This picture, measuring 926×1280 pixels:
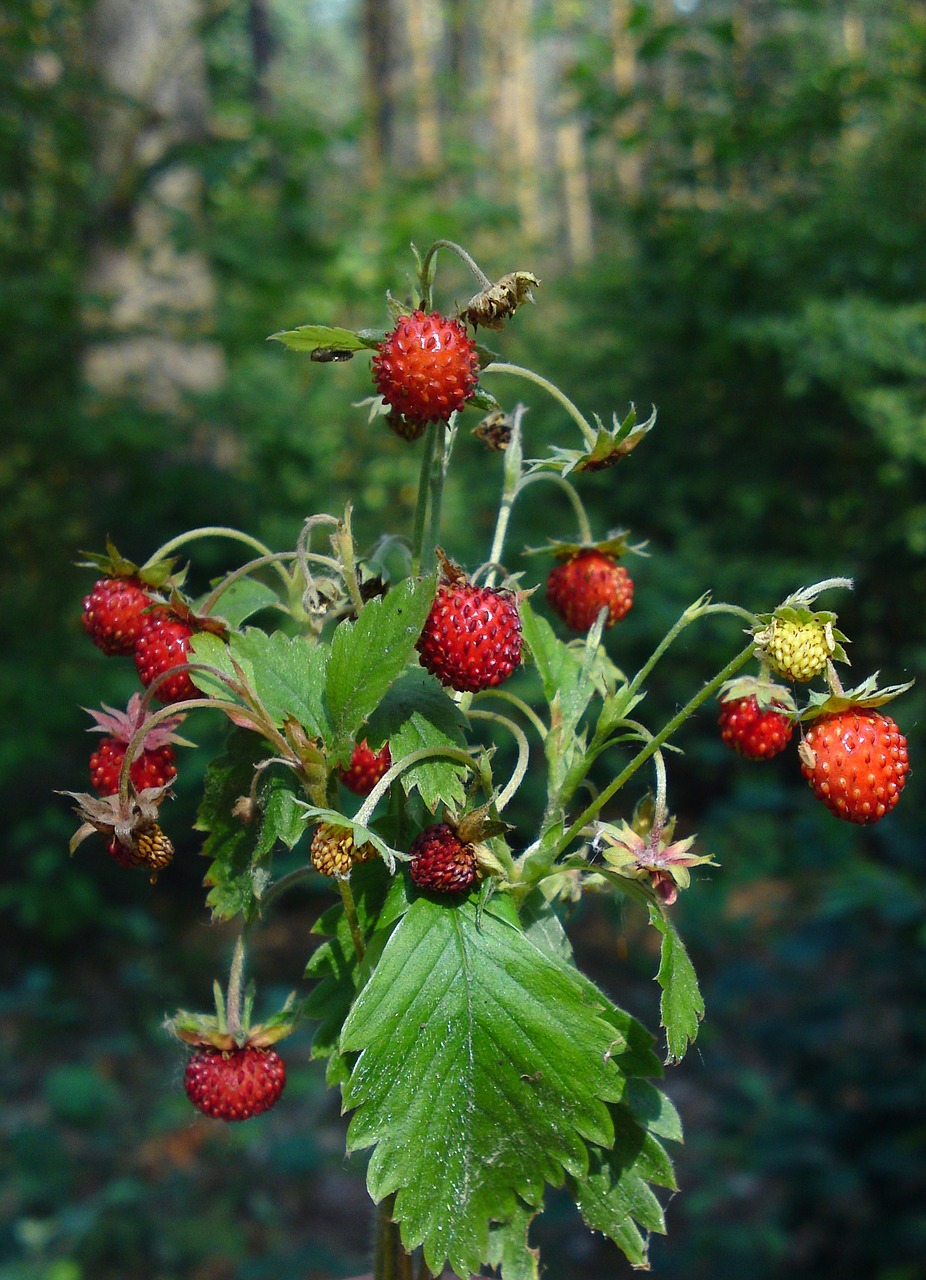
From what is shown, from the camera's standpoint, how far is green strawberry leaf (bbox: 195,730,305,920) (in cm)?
74

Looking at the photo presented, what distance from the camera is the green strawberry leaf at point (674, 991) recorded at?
0.69 metres

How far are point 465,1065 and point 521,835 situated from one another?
341 cm

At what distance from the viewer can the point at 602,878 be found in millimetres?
801

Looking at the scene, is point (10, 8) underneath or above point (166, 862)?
above

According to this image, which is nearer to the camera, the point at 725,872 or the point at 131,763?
the point at 131,763

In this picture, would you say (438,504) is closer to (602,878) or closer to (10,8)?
(602,878)

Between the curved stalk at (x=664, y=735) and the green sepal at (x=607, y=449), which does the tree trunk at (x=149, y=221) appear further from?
the curved stalk at (x=664, y=735)

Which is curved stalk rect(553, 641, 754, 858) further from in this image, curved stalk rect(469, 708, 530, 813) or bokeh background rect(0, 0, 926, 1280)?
bokeh background rect(0, 0, 926, 1280)

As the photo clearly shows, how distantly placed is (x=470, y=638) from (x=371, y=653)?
0.07 metres

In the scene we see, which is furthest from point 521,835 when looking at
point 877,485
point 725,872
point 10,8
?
point 10,8

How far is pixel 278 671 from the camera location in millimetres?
785

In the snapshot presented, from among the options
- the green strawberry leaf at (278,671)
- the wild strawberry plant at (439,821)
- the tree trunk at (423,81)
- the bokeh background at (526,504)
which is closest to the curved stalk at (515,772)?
the wild strawberry plant at (439,821)

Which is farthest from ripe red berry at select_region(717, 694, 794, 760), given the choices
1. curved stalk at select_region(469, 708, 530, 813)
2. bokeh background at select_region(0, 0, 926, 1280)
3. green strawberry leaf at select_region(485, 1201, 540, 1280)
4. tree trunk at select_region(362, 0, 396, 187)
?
tree trunk at select_region(362, 0, 396, 187)

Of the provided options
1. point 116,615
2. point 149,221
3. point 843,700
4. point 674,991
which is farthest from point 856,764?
point 149,221
